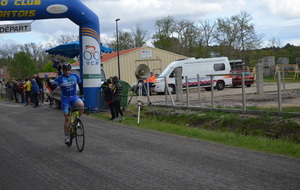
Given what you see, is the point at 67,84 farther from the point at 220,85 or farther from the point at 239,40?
the point at 239,40

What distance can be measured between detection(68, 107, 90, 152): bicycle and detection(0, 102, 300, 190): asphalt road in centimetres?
21

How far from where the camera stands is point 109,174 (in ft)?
20.7

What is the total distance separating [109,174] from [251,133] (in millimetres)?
5953

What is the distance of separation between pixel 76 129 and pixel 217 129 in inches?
211

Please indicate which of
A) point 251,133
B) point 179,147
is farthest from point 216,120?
point 179,147

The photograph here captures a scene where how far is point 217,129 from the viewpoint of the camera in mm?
12305

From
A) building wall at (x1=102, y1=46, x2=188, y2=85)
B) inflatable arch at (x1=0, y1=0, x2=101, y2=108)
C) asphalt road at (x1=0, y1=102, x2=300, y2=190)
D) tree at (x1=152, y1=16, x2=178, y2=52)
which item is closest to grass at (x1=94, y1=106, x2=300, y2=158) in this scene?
→ asphalt road at (x1=0, y1=102, x2=300, y2=190)

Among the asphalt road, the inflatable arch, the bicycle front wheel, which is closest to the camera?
the asphalt road

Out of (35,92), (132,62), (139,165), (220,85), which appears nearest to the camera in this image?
(139,165)

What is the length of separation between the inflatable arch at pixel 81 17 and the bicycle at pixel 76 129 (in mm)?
7874

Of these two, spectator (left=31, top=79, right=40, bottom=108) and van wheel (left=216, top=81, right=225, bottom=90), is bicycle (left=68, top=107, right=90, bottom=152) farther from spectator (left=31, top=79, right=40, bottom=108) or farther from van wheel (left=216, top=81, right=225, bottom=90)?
van wheel (left=216, top=81, right=225, bottom=90)

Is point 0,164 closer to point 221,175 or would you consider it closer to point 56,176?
point 56,176

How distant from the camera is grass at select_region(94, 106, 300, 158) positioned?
8.75m

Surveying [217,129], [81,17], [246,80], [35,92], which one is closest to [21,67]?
[35,92]
